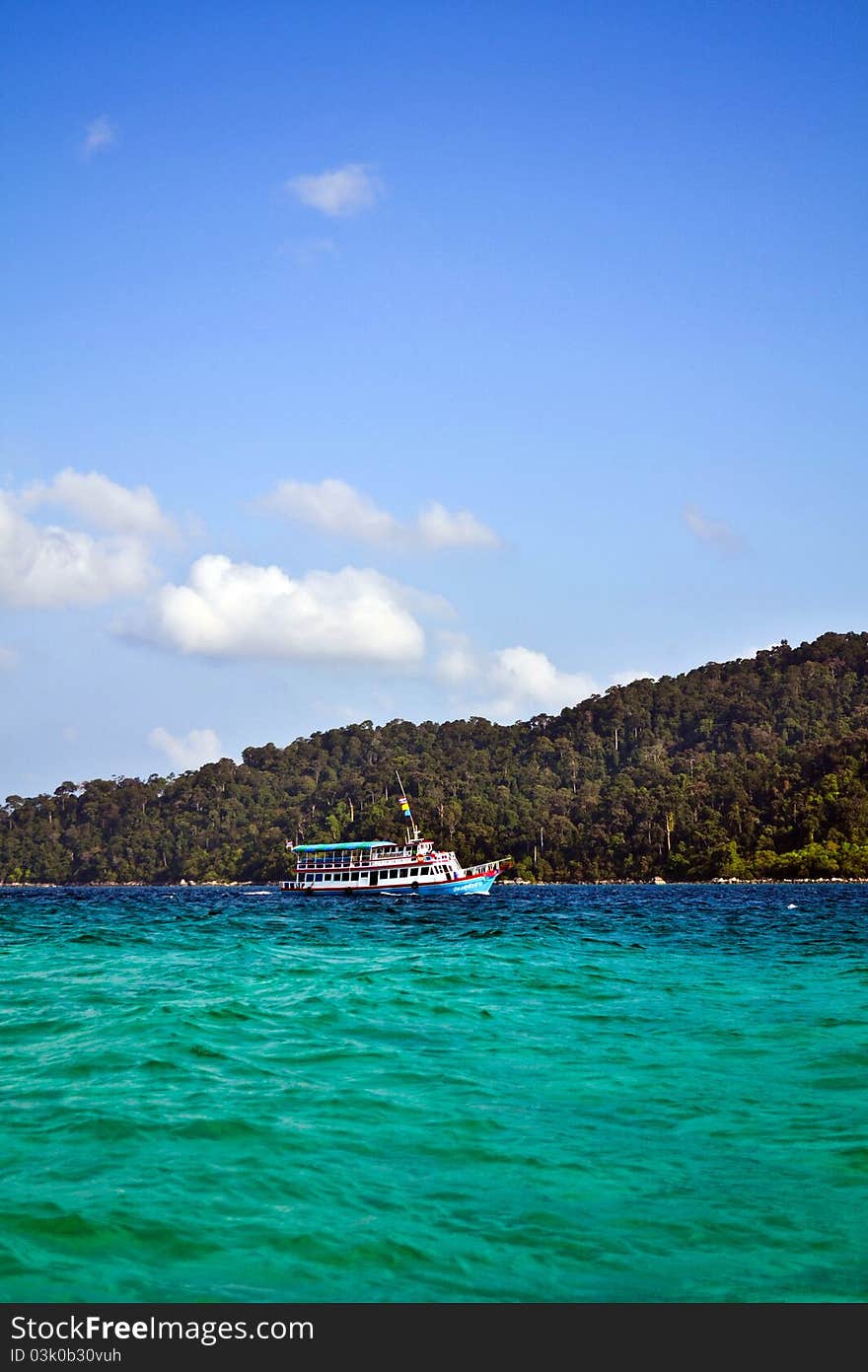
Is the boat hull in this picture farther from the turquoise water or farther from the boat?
the turquoise water

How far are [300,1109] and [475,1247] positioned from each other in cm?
415

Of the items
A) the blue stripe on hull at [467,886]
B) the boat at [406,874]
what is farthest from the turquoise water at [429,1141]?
the boat at [406,874]

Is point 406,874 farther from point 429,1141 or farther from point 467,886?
point 429,1141

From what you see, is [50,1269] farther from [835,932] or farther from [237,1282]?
[835,932]

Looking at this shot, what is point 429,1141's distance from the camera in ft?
35.4

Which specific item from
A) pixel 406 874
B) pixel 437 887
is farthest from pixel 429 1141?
pixel 406 874

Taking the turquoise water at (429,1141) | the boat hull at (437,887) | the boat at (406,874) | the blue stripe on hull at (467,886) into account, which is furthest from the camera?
the boat at (406,874)

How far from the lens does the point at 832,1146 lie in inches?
425

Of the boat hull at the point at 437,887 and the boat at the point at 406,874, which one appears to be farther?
the boat at the point at 406,874

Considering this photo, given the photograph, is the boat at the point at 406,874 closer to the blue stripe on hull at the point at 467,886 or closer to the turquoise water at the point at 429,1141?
the blue stripe on hull at the point at 467,886

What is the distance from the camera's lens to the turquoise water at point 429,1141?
25.4 ft

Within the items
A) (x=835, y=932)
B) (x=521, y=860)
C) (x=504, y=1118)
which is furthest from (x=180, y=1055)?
(x=521, y=860)

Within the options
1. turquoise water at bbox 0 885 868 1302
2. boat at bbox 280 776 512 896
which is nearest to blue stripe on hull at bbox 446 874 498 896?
boat at bbox 280 776 512 896

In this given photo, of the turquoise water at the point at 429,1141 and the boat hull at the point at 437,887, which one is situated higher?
the turquoise water at the point at 429,1141
